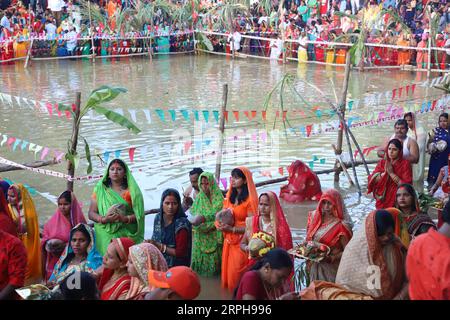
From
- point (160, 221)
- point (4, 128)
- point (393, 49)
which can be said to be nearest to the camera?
point (160, 221)

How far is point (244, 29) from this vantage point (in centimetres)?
2477

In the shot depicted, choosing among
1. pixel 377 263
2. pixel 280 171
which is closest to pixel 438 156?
pixel 280 171

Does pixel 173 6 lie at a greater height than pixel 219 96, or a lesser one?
greater

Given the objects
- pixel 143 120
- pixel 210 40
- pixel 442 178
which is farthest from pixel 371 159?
pixel 210 40

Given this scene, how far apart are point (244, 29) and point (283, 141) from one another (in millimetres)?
13578

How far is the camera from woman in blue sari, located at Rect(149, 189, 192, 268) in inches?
229

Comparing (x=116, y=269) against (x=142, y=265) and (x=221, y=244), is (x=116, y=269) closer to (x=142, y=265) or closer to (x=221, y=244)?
(x=142, y=265)

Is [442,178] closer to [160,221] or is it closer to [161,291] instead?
[160,221]

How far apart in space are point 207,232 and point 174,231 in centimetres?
74

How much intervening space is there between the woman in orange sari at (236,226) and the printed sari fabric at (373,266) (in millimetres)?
1620

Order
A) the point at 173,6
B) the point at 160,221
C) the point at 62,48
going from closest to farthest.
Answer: the point at 160,221 → the point at 62,48 → the point at 173,6

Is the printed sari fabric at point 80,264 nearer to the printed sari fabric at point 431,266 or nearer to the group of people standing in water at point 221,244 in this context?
the group of people standing in water at point 221,244

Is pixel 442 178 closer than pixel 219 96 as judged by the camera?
Yes

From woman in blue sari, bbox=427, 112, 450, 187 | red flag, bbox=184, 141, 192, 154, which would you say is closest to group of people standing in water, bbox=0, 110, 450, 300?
woman in blue sari, bbox=427, 112, 450, 187
